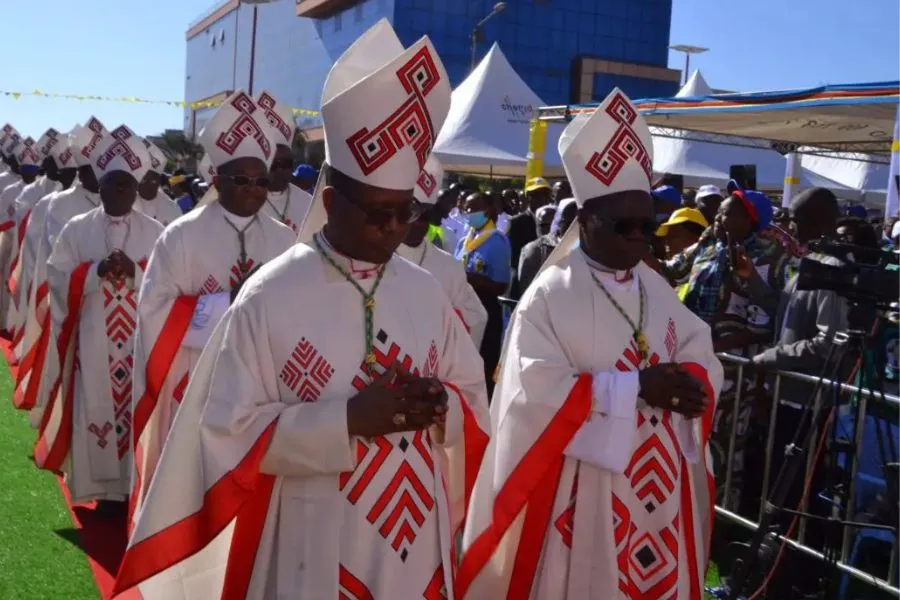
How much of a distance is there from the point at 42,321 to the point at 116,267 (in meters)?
2.20

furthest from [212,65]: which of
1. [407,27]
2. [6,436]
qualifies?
[6,436]

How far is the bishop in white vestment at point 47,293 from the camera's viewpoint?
7.15m

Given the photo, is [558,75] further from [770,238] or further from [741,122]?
Result: [770,238]

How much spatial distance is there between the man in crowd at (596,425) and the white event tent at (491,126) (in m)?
12.7

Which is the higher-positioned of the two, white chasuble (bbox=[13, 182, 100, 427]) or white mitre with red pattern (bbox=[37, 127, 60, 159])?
white mitre with red pattern (bbox=[37, 127, 60, 159])

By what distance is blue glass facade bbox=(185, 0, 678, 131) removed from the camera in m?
52.0

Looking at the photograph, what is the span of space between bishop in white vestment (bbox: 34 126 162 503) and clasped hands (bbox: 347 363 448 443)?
12.6 ft

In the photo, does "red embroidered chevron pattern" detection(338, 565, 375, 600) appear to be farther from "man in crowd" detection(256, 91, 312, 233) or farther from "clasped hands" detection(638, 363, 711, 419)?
"man in crowd" detection(256, 91, 312, 233)

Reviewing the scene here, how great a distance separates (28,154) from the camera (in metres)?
13.6

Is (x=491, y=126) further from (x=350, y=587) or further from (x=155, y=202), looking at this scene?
(x=350, y=587)

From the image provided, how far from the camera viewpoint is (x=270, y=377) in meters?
2.88

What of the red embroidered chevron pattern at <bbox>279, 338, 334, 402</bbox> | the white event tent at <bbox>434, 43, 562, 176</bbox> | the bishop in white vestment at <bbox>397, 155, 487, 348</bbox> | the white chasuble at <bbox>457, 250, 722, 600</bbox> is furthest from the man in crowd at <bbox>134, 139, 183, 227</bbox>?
the white event tent at <bbox>434, 43, 562, 176</bbox>

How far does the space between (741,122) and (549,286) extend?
1022 cm

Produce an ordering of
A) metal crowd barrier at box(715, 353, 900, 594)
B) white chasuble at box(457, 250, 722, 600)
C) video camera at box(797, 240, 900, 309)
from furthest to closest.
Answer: metal crowd barrier at box(715, 353, 900, 594)
video camera at box(797, 240, 900, 309)
white chasuble at box(457, 250, 722, 600)
